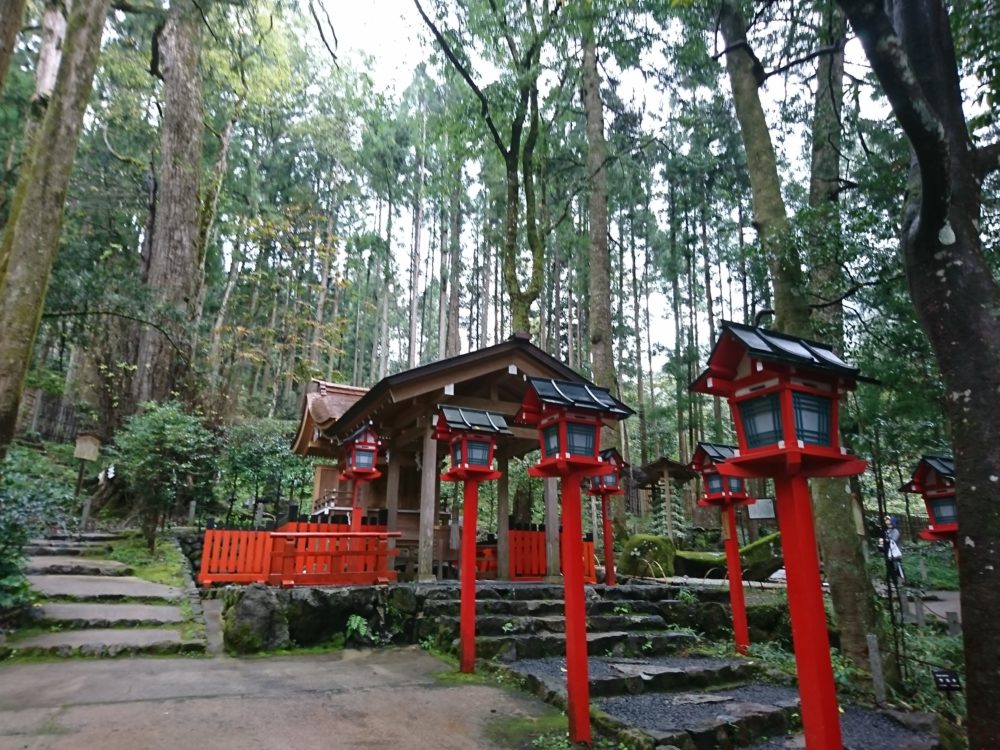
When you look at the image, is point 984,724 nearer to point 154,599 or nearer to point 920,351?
point 920,351

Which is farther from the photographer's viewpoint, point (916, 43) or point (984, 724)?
point (916, 43)

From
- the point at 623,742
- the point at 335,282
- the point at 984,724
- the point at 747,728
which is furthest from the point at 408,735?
the point at 335,282

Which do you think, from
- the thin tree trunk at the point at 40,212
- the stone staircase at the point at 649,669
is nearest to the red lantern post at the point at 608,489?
the stone staircase at the point at 649,669

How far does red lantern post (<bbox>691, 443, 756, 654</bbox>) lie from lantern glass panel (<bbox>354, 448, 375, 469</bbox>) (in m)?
5.13

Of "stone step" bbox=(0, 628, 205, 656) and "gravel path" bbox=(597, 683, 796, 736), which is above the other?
"stone step" bbox=(0, 628, 205, 656)

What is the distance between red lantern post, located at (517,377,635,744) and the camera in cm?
377

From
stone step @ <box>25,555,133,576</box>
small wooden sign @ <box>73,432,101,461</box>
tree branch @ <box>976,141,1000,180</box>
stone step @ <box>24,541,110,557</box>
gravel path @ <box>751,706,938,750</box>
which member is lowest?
gravel path @ <box>751,706,938,750</box>

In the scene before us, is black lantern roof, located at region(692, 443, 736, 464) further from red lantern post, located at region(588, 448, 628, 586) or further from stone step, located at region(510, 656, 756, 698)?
stone step, located at region(510, 656, 756, 698)

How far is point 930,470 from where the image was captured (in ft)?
17.6

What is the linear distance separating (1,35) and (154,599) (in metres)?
7.15

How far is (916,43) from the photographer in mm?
4035

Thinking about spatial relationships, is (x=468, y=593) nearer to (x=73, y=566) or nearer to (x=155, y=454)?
(x=73, y=566)

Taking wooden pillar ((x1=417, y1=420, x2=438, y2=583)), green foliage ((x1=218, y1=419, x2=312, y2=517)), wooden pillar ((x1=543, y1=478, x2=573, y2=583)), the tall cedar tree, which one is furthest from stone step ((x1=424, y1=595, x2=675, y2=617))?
green foliage ((x1=218, y1=419, x2=312, y2=517))

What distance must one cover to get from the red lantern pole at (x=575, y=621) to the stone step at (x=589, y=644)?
79.4 inches
